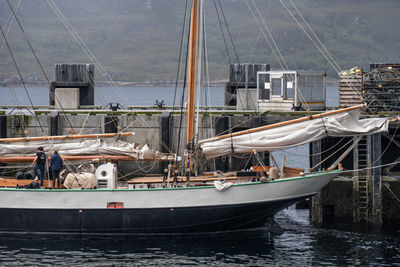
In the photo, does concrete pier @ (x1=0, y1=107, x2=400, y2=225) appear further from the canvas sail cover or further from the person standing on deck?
the person standing on deck

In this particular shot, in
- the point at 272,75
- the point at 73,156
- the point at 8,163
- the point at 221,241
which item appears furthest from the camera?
the point at 272,75

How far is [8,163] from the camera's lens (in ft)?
120

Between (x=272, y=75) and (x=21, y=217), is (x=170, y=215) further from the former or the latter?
(x=272, y=75)

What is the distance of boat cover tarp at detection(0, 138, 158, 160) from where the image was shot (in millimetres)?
33938

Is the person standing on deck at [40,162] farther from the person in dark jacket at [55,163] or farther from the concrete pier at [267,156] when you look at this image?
the concrete pier at [267,156]

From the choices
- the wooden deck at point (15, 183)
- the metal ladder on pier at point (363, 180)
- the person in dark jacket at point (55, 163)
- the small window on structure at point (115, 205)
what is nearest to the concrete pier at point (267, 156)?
the metal ladder on pier at point (363, 180)

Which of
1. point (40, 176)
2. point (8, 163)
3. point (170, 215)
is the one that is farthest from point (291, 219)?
point (8, 163)

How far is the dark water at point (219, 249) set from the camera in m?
28.4

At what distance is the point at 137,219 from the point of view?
31.8 meters

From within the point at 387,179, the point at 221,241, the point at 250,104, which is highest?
the point at 250,104

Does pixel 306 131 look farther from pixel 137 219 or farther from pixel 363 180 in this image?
pixel 137 219

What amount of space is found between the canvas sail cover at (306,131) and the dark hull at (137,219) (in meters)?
2.71

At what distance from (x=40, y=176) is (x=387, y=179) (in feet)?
55.6

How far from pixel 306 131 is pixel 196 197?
5909 millimetres
